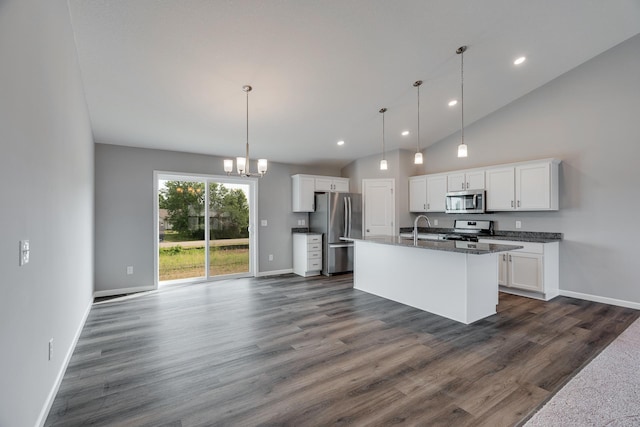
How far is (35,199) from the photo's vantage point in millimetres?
1755

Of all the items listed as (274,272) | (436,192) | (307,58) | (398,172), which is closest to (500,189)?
(436,192)

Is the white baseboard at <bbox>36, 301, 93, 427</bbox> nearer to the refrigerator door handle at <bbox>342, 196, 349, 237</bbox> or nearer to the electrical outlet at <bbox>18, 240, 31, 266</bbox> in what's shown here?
the electrical outlet at <bbox>18, 240, 31, 266</bbox>

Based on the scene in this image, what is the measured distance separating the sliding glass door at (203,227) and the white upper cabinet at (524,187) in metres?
4.48

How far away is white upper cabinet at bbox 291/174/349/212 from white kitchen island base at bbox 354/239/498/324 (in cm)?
226

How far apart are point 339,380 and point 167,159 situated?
4.76 meters

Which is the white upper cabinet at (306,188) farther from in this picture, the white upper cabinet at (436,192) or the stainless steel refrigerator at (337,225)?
the white upper cabinet at (436,192)

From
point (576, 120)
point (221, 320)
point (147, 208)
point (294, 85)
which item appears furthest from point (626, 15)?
point (147, 208)

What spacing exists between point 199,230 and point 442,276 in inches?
170

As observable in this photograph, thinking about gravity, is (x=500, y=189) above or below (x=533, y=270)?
above

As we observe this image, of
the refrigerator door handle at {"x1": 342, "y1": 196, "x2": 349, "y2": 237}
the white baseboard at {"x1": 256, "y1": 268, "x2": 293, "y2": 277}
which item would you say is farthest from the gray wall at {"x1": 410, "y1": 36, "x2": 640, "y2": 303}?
the white baseboard at {"x1": 256, "y1": 268, "x2": 293, "y2": 277}

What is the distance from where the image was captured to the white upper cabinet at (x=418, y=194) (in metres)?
6.13

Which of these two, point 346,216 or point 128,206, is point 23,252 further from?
point 346,216

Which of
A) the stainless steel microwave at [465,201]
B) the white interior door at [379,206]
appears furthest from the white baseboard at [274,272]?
the stainless steel microwave at [465,201]

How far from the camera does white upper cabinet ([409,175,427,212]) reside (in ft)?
20.1
